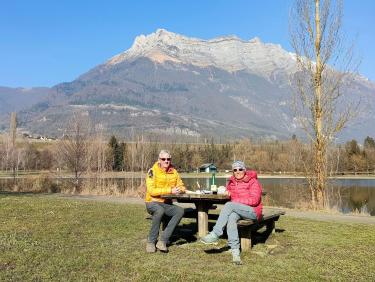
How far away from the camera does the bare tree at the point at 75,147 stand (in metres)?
26.7

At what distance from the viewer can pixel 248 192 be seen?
771cm

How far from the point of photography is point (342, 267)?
6867mm

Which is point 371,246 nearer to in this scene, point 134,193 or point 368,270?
point 368,270

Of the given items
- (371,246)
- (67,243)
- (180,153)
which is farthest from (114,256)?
(180,153)

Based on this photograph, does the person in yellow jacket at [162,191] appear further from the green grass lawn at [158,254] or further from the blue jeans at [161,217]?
the green grass lawn at [158,254]

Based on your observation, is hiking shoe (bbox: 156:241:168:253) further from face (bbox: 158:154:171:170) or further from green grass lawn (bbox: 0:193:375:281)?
face (bbox: 158:154:171:170)

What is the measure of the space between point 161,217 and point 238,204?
4.61ft

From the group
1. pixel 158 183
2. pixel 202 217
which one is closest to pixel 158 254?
pixel 158 183

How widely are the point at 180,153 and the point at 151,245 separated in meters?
89.3

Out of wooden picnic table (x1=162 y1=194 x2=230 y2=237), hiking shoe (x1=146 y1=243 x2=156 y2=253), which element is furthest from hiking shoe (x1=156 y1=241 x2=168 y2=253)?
wooden picnic table (x1=162 y1=194 x2=230 y2=237)

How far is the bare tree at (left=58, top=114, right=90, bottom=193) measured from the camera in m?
26.7

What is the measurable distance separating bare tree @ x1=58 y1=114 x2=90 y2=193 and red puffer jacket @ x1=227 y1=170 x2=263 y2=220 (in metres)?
19.7

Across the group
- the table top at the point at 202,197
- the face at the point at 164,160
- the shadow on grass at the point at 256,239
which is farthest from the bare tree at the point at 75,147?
the table top at the point at 202,197

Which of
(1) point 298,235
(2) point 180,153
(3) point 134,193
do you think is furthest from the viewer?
(2) point 180,153
